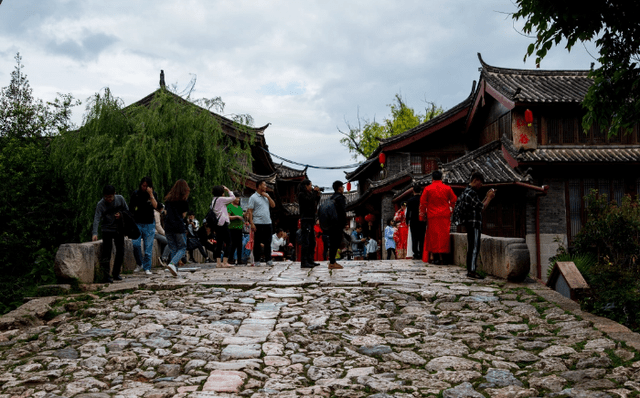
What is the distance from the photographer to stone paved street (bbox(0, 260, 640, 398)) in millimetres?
4488

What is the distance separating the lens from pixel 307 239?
11523mm

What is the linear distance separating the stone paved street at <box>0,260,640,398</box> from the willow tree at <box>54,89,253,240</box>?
365 inches

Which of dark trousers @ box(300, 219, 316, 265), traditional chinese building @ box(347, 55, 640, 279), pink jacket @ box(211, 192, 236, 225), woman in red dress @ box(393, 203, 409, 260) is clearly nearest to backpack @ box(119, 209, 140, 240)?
pink jacket @ box(211, 192, 236, 225)

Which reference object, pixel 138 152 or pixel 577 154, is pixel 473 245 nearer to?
pixel 138 152

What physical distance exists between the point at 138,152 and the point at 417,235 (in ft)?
27.6

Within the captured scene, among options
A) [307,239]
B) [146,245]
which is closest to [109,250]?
[146,245]

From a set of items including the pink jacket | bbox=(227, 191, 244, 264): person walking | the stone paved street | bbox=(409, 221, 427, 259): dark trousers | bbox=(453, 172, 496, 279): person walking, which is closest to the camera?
the stone paved street

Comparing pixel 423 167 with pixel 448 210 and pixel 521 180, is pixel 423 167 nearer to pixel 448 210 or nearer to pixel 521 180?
pixel 521 180

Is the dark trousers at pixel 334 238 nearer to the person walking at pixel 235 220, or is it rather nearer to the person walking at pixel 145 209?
the person walking at pixel 235 220

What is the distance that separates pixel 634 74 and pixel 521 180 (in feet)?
35.8

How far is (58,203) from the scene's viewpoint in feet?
61.5

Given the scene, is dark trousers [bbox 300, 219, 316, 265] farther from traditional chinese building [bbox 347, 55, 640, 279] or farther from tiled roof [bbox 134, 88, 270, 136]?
tiled roof [bbox 134, 88, 270, 136]

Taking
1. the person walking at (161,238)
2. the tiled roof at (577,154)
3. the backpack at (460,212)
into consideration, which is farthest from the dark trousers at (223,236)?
the tiled roof at (577,154)

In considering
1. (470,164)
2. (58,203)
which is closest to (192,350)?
(58,203)
